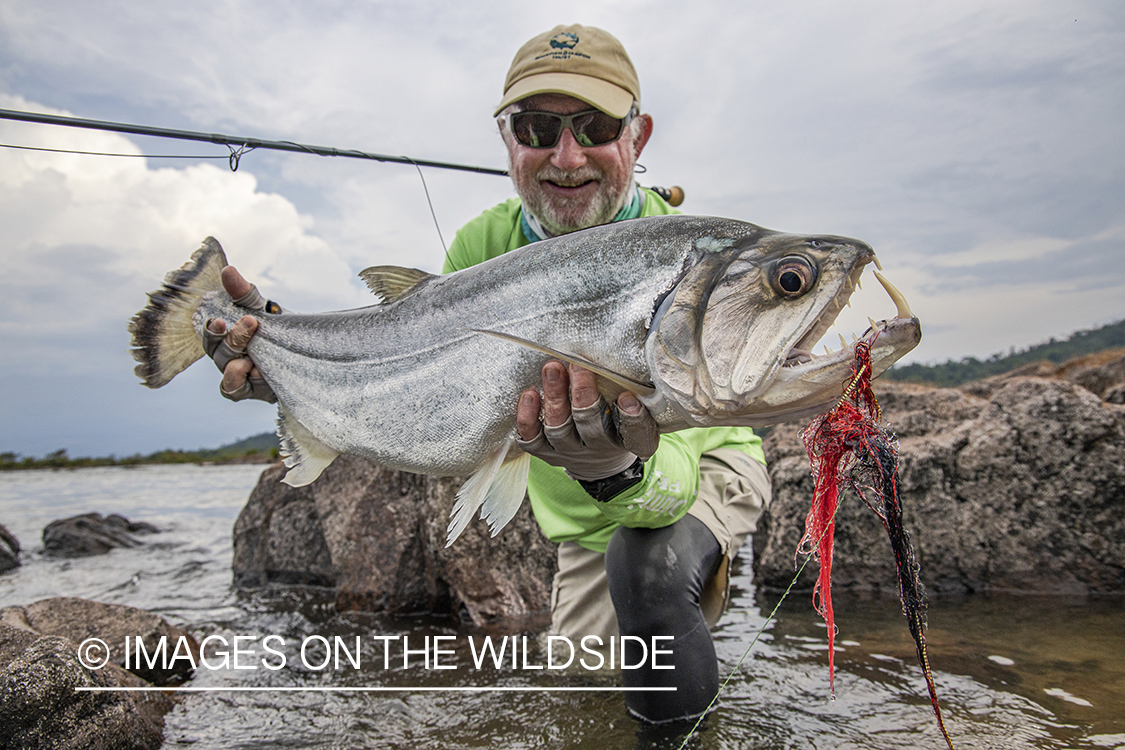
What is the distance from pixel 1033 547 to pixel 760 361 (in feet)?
13.4

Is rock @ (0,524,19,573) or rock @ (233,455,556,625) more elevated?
rock @ (233,455,556,625)

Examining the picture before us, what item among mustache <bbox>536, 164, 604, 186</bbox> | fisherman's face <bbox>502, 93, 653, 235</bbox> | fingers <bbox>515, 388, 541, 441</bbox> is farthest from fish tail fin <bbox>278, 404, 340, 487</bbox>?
mustache <bbox>536, 164, 604, 186</bbox>

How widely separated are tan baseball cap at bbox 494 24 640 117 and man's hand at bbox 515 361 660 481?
1.91 m

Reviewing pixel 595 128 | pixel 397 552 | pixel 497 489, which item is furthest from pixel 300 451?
pixel 397 552

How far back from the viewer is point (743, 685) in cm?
365

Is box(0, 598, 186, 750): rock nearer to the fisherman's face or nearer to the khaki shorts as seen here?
the khaki shorts

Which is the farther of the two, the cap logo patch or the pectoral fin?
the cap logo patch

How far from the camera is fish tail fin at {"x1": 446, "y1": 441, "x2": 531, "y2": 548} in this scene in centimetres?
260

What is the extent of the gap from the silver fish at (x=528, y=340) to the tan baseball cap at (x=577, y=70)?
1.43m

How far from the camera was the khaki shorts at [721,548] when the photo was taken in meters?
3.45

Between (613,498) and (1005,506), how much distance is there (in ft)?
11.9

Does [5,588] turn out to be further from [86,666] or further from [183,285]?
[183,285]

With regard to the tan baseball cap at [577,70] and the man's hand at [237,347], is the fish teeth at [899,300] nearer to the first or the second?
the tan baseball cap at [577,70]

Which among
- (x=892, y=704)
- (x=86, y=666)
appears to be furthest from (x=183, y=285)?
(x=892, y=704)
